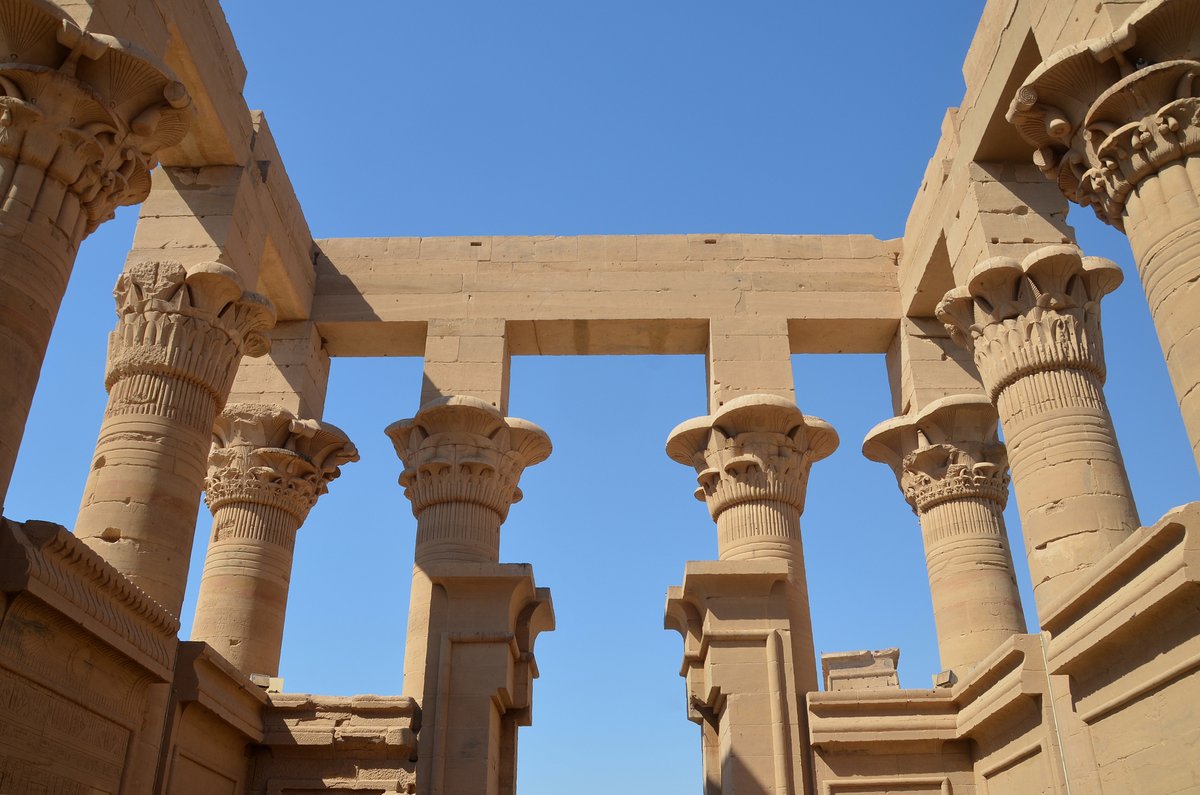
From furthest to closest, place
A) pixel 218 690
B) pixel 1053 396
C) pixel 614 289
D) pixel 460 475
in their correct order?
pixel 614 289
pixel 460 475
pixel 1053 396
pixel 218 690

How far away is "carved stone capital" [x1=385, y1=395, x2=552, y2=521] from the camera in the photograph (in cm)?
1479

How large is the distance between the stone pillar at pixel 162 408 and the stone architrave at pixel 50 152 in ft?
8.82

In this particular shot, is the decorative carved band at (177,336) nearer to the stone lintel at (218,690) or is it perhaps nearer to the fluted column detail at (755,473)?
the stone lintel at (218,690)

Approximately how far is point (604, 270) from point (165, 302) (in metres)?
6.58

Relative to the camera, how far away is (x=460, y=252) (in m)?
16.9

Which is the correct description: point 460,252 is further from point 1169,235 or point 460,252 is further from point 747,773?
point 1169,235

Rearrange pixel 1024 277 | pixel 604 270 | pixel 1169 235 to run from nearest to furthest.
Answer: pixel 1169 235, pixel 1024 277, pixel 604 270

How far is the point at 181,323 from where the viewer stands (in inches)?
481

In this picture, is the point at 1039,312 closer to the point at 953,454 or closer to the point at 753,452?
the point at 953,454

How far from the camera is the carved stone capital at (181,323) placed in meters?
12.0

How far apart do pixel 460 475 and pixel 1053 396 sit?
24.1ft

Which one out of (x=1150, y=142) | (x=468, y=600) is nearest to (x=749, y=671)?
(x=468, y=600)

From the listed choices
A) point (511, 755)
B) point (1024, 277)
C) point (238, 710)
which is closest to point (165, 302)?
point (238, 710)

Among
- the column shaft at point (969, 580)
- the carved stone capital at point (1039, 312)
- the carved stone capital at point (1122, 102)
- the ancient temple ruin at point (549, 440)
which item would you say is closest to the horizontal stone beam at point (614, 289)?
the ancient temple ruin at point (549, 440)
